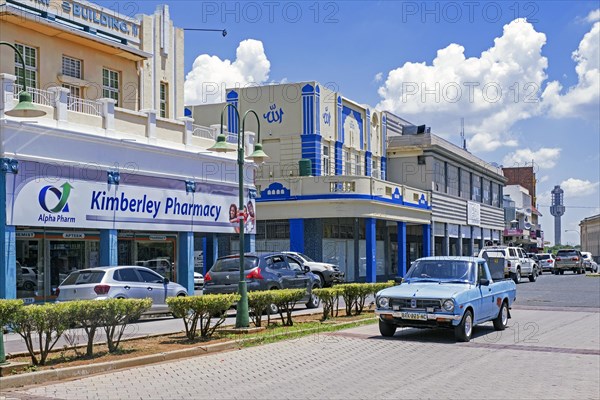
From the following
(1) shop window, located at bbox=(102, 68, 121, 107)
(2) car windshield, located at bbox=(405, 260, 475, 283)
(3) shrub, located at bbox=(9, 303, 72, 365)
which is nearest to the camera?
(3) shrub, located at bbox=(9, 303, 72, 365)

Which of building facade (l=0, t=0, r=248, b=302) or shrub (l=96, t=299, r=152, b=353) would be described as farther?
building facade (l=0, t=0, r=248, b=302)

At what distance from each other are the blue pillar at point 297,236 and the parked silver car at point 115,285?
731 inches

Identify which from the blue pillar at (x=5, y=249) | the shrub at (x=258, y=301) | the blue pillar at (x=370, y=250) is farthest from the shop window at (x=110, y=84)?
the blue pillar at (x=370, y=250)

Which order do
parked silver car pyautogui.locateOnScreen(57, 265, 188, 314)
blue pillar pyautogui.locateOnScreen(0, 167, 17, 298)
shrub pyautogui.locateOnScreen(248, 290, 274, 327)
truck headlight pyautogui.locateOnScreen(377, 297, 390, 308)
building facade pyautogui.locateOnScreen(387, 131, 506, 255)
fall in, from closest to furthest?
truck headlight pyautogui.locateOnScreen(377, 297, 390, 308) → shrub pyautogui.locateOnScreen(248, 290, 274, 327) → parked silver car pyautogui.locateOnScreen(57, 265, 188, 314) → blue pillar pyautogui.locateOnScreen(0, 167, 17, 298) → building facade pyautogui.locateOnScreen(387, 131, 506, 255)

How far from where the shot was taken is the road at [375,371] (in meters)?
10.2

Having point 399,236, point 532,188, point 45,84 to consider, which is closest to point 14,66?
point 45,84

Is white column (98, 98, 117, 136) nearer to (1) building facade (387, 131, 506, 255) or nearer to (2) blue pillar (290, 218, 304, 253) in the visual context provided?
(2) blue pillar (290, 218, 304, 253)

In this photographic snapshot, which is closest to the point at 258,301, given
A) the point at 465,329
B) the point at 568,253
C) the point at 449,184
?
the point at 465,329

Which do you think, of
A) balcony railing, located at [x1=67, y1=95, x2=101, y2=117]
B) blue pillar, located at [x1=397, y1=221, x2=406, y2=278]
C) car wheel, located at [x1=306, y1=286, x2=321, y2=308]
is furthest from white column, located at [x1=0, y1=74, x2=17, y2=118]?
blue pillar, located at [x1=397, y1=221, x2=406, y2=278]

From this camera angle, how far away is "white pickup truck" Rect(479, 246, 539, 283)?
4053 centimetres

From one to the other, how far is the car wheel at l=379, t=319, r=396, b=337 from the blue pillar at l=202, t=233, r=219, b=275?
56.1 ft

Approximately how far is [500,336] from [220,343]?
6.53m

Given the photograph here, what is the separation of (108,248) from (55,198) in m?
2.79

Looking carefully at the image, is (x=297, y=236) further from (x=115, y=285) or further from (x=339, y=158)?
(x=115, y=285)
